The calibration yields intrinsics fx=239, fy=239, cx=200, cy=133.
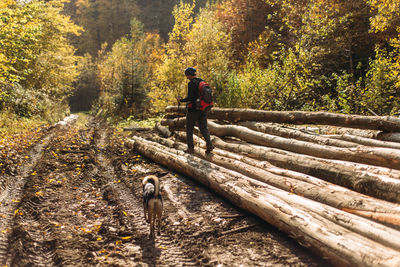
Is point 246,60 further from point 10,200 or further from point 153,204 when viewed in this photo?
point 10,200

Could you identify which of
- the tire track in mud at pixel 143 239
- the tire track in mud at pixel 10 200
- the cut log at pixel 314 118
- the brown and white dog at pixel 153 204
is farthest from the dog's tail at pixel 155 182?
the cut log at pixel 314 118

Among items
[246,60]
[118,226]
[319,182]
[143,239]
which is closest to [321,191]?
[319,182]

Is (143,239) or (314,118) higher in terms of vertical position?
(314,118)

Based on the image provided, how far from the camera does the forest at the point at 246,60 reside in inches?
401

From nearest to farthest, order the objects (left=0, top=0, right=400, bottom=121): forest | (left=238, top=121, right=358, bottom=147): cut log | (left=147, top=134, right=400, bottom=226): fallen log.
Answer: (left=147, top=134, right=400, bottom=226): fallen log, (left=238, top=121, right=358, bottom=147): cut log, (left=0, top=0, right=400, bottom=121): forest

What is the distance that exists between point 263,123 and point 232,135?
1095 mm

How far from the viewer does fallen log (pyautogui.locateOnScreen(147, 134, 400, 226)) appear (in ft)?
10.5

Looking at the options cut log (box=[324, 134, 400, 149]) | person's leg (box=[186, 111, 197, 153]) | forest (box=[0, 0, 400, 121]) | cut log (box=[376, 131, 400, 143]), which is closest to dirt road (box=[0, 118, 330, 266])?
person's leg (box=[186, 111, 197, 153])

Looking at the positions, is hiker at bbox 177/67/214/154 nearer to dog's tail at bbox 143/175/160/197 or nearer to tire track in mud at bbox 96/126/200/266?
tire track in mud at bbox 96/126/200/266

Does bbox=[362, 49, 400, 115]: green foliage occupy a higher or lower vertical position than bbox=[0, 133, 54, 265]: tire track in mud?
higher

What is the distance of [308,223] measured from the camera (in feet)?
10.3

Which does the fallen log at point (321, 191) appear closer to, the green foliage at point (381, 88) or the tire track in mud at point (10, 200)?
the tire track in mud at point (10, 200)

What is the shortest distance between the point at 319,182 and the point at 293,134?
2.73 m

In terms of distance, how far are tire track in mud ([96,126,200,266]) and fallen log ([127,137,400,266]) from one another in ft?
4.44
